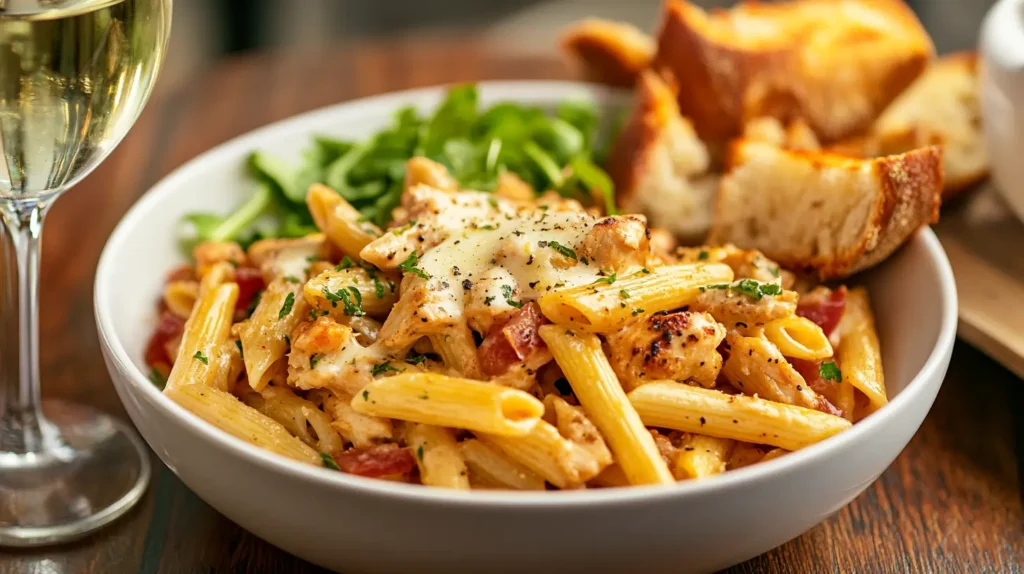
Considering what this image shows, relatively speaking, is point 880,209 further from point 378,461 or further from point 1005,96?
point 378,461

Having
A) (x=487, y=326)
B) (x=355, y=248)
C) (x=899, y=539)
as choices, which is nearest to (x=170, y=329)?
(x=355, y=248)

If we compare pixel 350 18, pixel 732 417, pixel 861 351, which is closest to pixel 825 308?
pixel 861 351

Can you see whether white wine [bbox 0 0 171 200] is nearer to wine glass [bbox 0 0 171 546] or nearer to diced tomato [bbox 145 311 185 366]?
wine glass [bbox 0 0 171 546]

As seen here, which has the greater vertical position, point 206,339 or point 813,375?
point 206,339

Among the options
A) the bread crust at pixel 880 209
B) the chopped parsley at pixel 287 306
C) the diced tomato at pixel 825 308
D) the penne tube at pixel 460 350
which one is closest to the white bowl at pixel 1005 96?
the bread crust at pixel 880 209

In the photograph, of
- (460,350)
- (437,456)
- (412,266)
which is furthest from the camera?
(412,266)

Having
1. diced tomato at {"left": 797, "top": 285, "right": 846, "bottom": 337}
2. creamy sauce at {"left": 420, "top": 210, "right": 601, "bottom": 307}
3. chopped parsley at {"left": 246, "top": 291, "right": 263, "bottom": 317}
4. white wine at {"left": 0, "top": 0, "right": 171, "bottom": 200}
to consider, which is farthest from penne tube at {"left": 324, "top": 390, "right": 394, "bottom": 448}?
diced tomato at {"left": 797, "top": 285, "right": 846, "bottom": 337}

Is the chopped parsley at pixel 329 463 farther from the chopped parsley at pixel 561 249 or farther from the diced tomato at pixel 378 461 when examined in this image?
the chopped parsley at pixel 561 249
